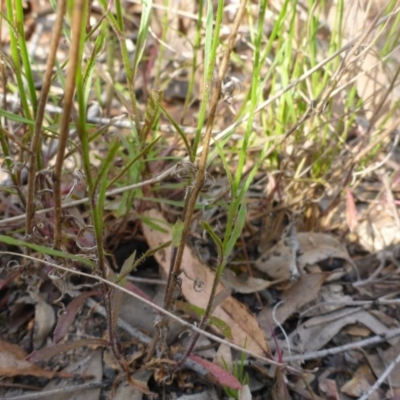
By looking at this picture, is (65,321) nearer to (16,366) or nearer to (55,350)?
(55,350)

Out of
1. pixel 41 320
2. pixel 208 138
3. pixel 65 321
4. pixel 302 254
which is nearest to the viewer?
pixel 208 138

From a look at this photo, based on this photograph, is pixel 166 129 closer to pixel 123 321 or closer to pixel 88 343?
pixel 123 321

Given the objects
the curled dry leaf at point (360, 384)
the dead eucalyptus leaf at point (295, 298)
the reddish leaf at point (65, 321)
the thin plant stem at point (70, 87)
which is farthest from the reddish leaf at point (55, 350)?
the curled dry leaf at point (360, 384)

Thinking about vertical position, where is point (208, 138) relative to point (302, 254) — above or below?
above

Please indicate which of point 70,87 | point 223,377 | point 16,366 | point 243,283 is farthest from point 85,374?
point 70,87

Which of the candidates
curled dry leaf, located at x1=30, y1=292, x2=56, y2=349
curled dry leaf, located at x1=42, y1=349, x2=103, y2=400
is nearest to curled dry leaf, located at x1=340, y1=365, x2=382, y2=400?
curled dry leaf, located at x1=42, y1=349, x2=103, y2=400

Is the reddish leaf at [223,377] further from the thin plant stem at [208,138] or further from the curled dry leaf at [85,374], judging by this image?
the curled dry leaf at [85,374]
